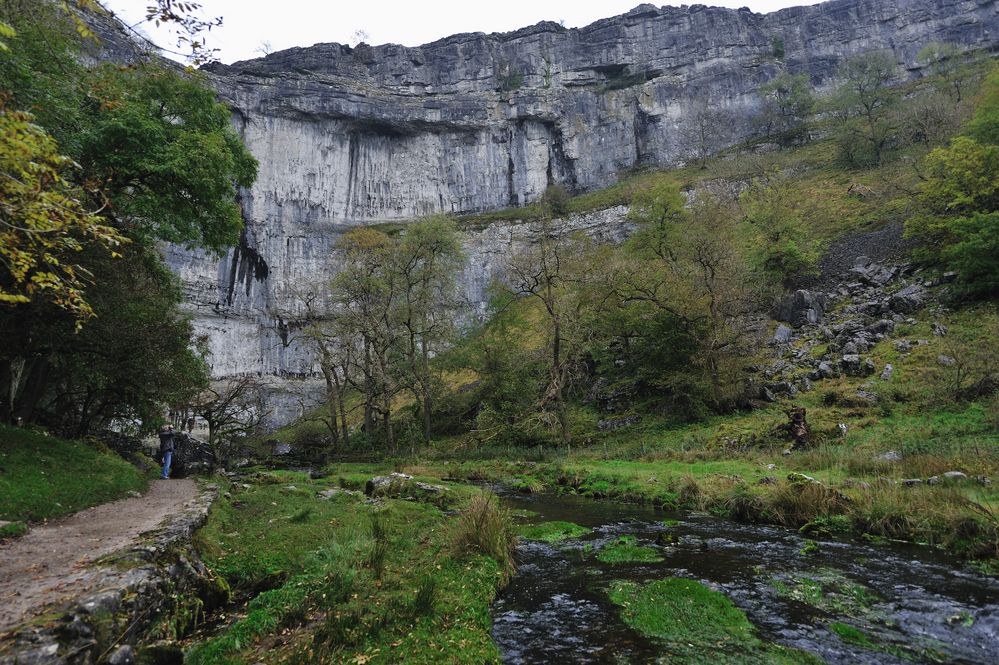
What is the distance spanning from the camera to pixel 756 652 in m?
5.16

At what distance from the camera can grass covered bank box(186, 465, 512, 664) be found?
5.01 meters

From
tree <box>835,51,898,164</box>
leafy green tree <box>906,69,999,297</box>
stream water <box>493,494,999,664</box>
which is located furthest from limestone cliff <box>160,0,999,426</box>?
stream water <box>493,494,999,664</box>

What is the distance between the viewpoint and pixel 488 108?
76.5 metres

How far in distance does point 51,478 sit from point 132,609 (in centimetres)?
757

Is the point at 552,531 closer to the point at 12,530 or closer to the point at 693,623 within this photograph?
the point at 693,623

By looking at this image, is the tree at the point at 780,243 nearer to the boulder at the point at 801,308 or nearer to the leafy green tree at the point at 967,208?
the boulder at the point at 801,308

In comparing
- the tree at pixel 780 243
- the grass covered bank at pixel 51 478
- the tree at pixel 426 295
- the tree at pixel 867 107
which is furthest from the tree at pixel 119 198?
the tree at pixel 867 107

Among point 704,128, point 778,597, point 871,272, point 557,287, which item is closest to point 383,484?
point 778,597

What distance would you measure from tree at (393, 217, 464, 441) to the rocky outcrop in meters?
24.3

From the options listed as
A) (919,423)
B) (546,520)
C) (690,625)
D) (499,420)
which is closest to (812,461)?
(919,423)

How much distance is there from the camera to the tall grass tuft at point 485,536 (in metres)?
8.17

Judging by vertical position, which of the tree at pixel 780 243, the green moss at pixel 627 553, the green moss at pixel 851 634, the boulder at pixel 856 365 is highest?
the tree at pixel 780 243

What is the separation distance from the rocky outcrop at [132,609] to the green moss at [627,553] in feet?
19.3

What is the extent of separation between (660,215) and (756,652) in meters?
34.3
